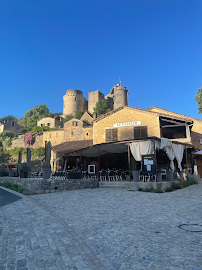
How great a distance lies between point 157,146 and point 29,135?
32.2 metres

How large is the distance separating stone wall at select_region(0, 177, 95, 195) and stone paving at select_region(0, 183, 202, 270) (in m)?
4.98

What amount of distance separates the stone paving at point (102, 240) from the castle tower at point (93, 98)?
54.6 metres

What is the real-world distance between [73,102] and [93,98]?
6705 millimetres

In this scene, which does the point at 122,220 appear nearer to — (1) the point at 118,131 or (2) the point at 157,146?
(2) the point at 157,146

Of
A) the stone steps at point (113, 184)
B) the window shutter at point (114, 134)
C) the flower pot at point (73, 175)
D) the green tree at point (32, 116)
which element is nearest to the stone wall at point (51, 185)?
the flower pot at point (73, 175)

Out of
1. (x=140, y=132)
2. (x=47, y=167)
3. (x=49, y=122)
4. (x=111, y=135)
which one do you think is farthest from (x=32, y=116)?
(x=47, y=167)

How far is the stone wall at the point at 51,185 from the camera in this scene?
407 inches

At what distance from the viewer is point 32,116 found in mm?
57656

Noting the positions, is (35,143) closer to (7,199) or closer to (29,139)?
(29,139)

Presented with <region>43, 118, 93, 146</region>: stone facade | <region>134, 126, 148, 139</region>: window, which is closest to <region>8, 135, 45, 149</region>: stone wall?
<region>43, 118, 93, 146</region>: stone facade

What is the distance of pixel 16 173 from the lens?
54.3 ft

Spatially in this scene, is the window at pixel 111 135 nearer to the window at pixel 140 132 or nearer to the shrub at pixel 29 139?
the window at pixel 140 132

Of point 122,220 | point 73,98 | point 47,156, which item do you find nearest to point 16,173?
point 47,156

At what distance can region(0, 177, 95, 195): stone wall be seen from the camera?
10.3 meters
